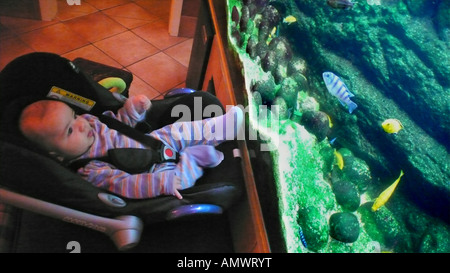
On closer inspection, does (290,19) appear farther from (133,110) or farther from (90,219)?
(90,219)

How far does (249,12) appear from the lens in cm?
162

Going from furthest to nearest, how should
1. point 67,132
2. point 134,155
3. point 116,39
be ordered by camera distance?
1. point 116,39
2. point 134,155
3. point 67,132

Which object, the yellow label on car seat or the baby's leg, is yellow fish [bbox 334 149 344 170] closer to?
the baby's leg

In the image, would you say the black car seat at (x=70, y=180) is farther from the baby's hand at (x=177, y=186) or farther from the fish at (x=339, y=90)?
the fish at (x=339, y=90)

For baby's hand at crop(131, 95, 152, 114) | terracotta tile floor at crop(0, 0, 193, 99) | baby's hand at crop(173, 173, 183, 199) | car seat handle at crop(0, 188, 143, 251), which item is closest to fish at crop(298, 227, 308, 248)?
baby's hand at crop(173, 173, 183, 199)

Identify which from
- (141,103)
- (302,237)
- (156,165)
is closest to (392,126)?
(302,237)

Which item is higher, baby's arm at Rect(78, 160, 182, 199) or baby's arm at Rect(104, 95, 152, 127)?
baby's arm at Rect(104, 95, 152, 127)

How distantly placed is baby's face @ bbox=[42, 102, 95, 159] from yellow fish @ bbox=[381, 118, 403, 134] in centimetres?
113

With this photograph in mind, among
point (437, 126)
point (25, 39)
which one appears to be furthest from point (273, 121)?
point (25, 39)

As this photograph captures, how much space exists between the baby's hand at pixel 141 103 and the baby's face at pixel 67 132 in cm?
23

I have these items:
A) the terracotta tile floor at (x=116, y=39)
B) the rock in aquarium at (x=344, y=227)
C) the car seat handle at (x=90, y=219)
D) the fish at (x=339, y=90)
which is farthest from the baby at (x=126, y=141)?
the terracotta tile floor at (x=116, y=39)

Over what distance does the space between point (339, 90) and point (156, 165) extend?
82 cm

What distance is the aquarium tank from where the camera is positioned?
97 cm

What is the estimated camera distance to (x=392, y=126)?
1037 mm
